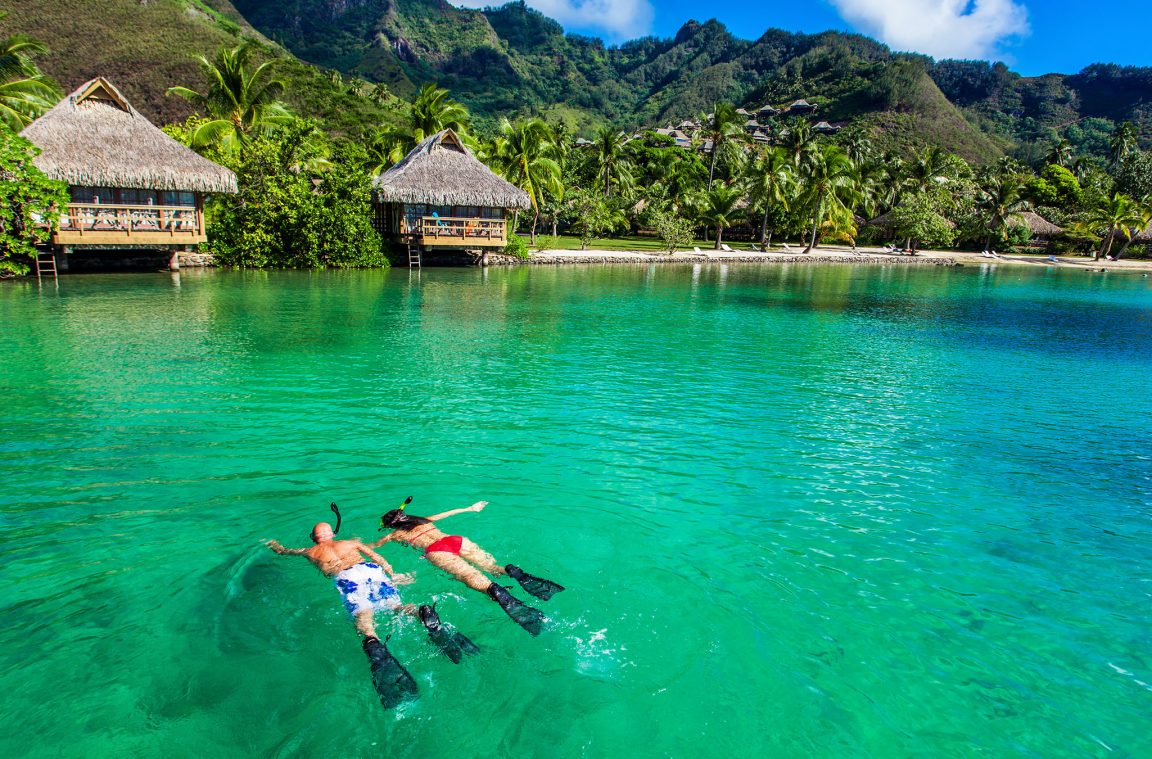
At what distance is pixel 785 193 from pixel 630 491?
46.6 m

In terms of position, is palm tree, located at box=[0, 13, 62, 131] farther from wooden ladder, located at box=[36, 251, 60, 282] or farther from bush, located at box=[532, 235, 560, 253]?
bush, located at box=[532, 235, 560, 253]

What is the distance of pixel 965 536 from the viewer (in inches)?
265

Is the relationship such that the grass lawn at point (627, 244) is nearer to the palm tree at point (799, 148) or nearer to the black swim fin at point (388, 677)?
the palm tree at point (799, 148)

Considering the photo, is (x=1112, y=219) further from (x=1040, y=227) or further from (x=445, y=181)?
(x=445, y=181)

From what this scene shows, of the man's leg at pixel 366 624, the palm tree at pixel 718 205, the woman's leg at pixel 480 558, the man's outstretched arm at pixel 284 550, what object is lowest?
the man's leg at pixel 366 624

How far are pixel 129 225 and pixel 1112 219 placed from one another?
62.7m

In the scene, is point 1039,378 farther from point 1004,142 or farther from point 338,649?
point 1004,142

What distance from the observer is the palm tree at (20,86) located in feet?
81.5

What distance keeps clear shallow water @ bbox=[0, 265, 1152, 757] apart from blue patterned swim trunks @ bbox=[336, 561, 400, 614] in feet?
0.89

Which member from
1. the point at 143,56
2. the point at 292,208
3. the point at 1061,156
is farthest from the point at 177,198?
the point at 1061,156

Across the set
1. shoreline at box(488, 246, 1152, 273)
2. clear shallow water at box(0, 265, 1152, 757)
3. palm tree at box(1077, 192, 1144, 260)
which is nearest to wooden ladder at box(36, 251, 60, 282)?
clear shallow water at box(0, 265, 1152, 757)

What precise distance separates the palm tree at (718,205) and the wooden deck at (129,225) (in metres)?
33.6

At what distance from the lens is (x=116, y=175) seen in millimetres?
23016

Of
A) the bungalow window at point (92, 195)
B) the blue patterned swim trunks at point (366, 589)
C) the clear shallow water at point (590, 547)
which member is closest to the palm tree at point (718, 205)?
the clear shallow water at point (590, 547)
